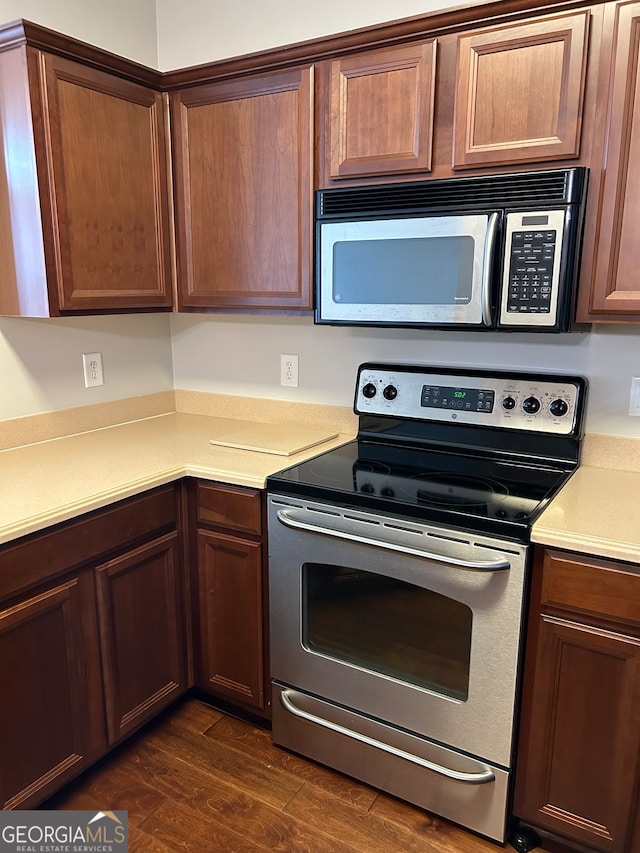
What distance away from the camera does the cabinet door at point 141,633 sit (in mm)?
1739

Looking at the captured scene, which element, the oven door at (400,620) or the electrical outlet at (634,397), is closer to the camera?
the oven door at (400,620)

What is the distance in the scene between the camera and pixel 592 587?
136cm

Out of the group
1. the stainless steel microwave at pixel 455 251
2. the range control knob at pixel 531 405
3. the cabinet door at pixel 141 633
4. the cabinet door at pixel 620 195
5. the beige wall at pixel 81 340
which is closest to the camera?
the cabinet door at pixel 620 195

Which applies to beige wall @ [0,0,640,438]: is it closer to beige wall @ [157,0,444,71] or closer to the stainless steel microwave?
beige wall @ [157,0,444,71]

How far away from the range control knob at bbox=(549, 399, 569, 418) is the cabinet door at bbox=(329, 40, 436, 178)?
76cm

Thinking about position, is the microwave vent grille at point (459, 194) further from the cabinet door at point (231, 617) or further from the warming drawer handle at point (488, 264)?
the cabinet door at point (231, 617)

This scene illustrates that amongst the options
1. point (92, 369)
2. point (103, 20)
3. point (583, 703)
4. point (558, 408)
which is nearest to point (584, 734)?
point (583, 703)

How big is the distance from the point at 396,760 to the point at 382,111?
1776 mm

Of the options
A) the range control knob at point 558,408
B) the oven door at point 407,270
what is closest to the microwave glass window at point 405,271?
the oven door at point 407,270

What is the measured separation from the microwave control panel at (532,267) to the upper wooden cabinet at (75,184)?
119cm

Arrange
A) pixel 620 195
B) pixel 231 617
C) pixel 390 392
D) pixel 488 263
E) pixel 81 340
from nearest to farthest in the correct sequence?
1. pixel 620 195
2. pixel 488 263
3. pixel 231 617
4. pixel 390 392
5. pixel 81 340

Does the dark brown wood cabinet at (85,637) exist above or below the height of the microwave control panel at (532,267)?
below

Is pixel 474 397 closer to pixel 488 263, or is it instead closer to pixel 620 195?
pixel 488 263

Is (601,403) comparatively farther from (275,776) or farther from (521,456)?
(275,776)
